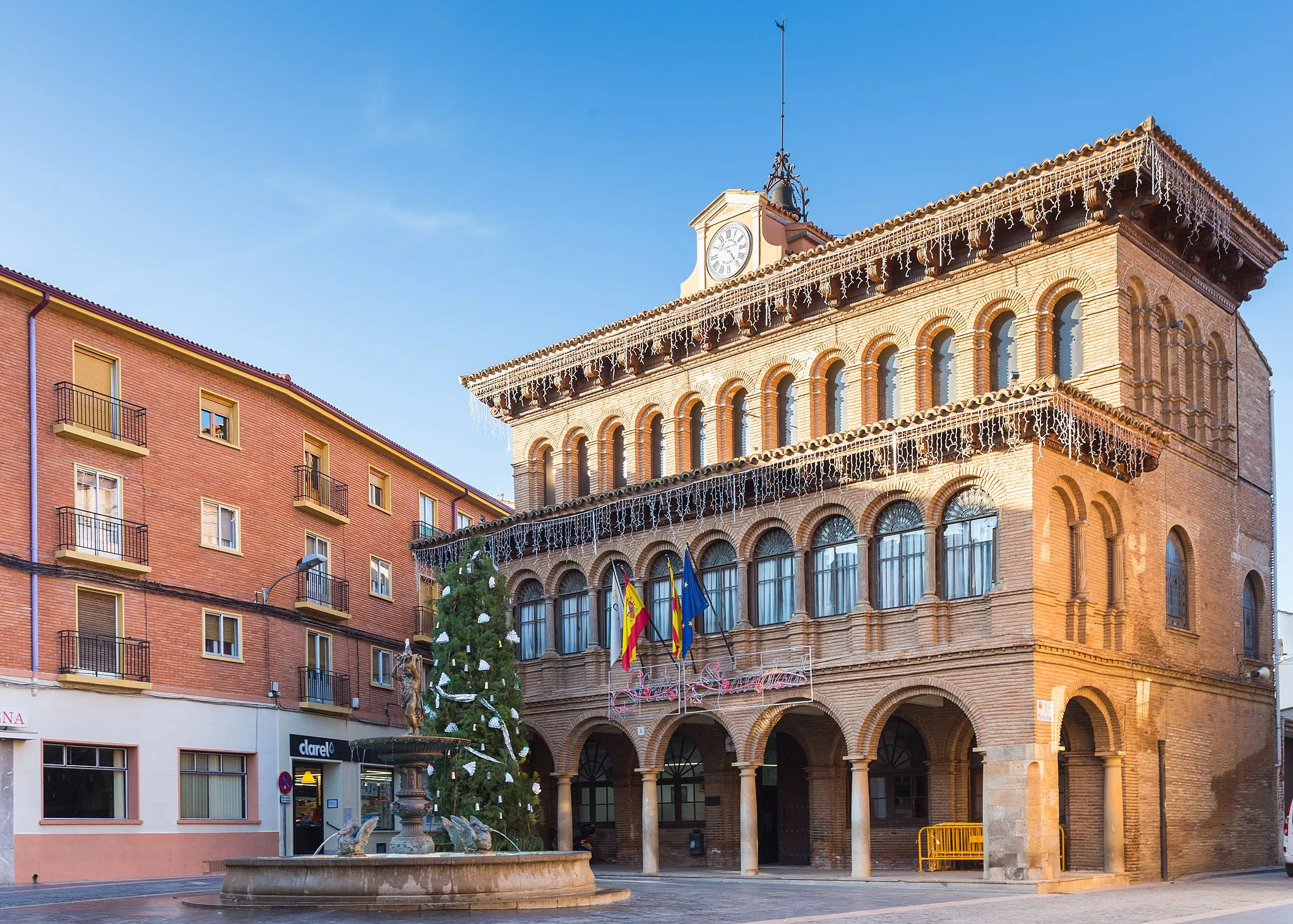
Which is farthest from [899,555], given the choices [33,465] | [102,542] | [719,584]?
[33,465]

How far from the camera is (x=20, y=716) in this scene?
26062mm

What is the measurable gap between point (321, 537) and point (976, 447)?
1767cm

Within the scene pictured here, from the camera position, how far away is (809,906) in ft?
63.9

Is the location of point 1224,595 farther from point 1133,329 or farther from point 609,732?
point 609,732

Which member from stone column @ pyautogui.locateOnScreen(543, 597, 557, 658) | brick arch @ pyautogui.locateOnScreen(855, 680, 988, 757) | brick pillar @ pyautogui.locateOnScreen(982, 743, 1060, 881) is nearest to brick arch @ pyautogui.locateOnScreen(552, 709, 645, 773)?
stone column @ pyautogui.locateOnScreen(543, 597, 557, 658)

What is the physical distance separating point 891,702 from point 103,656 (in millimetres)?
15039

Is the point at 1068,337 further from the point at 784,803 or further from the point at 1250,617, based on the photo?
the point at 784,803

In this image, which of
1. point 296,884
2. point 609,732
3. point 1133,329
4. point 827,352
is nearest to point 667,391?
point 827,352

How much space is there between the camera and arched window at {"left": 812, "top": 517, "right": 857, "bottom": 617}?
27297mm

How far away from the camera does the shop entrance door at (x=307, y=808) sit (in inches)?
1330

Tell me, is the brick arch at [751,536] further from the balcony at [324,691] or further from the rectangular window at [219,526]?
the rectangular window at [219,526]

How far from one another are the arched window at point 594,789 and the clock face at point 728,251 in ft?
37.9

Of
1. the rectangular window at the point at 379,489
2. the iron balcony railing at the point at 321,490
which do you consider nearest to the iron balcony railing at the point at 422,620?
the rectangular window at the point at 379,489

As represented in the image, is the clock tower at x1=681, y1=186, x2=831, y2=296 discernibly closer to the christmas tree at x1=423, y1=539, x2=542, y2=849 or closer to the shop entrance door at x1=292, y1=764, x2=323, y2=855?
the christmas tree at x1=423, y1=539, x2=542, y2=849
